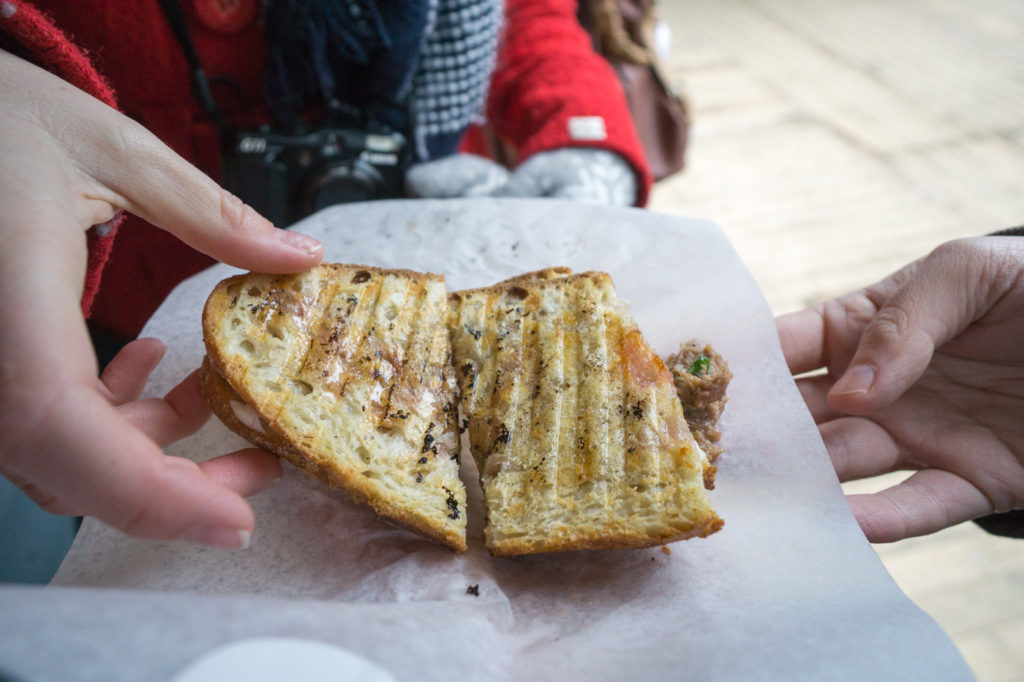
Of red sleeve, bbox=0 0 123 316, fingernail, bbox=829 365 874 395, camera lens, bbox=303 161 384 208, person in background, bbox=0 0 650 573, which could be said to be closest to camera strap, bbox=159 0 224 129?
person in background, bbox=0 0 650 573

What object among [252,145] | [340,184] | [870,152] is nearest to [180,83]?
[252,145]

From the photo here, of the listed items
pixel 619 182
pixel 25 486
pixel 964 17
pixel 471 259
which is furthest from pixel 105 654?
pixel 964 17

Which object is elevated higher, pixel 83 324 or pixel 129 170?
pixel 129 170

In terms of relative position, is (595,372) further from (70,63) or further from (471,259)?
(70,63)

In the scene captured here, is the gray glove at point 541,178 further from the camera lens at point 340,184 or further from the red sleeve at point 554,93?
the camera lens at point 340,184

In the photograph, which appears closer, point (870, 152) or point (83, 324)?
point (83, 324)

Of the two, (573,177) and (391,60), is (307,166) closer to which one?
(391,60)

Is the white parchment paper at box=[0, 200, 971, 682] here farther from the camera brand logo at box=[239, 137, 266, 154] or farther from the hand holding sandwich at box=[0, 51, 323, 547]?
the camera brand logo at box=[239, 137, 266, 154]
